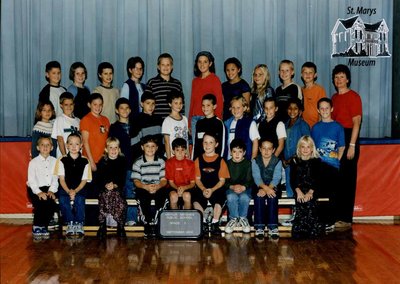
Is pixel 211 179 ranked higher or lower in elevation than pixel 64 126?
lower

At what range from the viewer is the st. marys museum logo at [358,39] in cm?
958

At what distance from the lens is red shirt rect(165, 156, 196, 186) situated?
787cm

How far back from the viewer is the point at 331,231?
8016 millimetres

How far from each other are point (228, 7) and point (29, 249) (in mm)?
4012

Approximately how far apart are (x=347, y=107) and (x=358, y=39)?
1744mm

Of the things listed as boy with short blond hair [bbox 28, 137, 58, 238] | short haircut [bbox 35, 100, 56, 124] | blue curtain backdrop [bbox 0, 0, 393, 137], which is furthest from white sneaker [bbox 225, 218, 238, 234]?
blue curtain backdrop [bbox 0, 0, 393, 137]

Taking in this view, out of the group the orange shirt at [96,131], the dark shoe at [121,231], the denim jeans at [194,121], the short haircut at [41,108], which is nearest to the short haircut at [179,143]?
the denim jeans at [194,121]

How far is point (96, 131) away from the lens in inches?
313

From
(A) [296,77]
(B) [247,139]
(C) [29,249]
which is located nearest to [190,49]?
(A) [296,77]

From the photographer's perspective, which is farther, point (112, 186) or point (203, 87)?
point (203, 87)

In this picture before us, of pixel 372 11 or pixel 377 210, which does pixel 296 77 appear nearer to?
pixel 372 11

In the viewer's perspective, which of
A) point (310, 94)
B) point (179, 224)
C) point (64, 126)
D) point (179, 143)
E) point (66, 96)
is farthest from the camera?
point (310, 94)

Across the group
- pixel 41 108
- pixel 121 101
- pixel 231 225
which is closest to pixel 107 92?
pixel 121 101

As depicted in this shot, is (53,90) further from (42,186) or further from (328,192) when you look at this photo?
(328,192)
